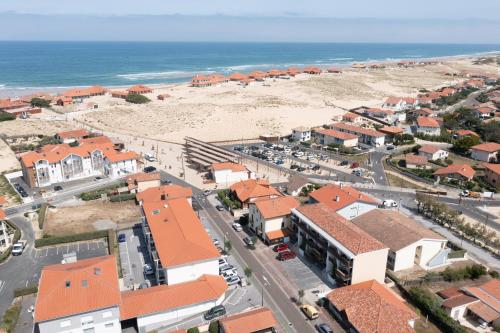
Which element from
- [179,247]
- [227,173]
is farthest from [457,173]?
[179,247]

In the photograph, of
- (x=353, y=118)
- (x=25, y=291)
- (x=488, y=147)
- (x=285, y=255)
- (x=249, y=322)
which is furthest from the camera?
(x=353, y=118)

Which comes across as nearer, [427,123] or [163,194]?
[163,194]

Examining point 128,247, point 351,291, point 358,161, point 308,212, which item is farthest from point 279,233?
point 358,161

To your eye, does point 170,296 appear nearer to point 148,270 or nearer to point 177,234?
point 177,234

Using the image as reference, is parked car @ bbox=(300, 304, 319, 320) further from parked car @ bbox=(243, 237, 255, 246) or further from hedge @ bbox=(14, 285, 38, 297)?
hedge @ bbox=(14, 285, 38, 297)

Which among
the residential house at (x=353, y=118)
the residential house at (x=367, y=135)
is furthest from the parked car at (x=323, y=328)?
the residential house at (x=353, y=118)

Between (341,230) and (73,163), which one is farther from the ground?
(341,230)
